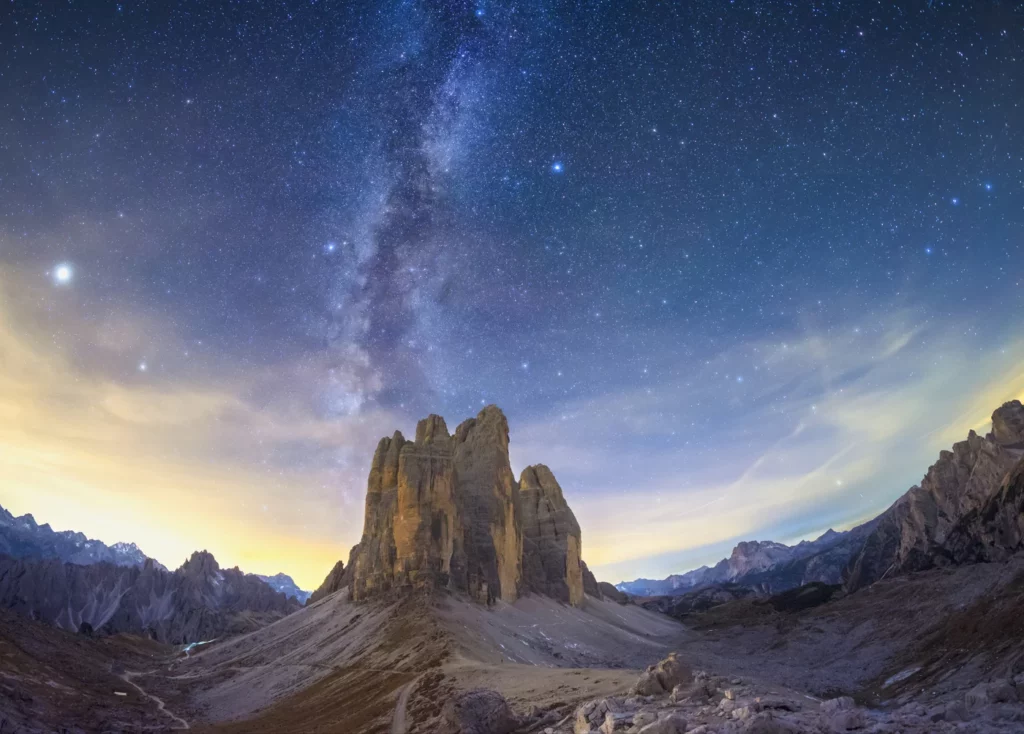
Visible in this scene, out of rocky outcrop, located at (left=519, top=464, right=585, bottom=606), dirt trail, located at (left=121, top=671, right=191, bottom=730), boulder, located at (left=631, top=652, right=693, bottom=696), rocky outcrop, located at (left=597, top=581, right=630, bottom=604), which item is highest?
rocky outcrop, located at (left=519, top=464, right=585, bottom=606)

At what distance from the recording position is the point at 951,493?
11981 centimetres

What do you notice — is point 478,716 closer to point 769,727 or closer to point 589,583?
point 769,727

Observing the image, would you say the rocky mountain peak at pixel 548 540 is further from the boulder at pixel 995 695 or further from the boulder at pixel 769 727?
the boulder at pixel 769 727

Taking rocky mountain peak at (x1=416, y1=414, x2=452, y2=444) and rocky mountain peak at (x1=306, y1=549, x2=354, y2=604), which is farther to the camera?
rocky mountain peak at (x1=306, y1=549, x2=354, y2=604)

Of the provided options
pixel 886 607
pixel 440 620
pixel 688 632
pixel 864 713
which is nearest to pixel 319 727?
pixel 440 620

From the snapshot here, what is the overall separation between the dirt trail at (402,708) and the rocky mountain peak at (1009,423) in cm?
12852

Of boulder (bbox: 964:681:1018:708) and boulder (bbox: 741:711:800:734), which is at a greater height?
boulder (bbox: 741:711:800:734)

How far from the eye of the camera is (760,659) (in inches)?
2783

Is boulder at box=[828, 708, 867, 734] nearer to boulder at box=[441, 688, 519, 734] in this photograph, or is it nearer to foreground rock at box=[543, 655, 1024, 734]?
foreground rock at box=[543, 655, 1024, 734]

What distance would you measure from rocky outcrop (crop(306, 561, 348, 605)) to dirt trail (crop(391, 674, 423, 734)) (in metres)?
79.7

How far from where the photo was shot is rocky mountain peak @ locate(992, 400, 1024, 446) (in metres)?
110

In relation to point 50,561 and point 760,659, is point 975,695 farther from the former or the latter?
point 50,561

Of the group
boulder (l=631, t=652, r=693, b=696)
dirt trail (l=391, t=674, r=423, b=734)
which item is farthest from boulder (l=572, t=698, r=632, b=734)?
dirt trail (l=391, t=674, r=423, b=734)

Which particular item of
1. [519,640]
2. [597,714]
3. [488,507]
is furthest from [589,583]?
[597,714]
